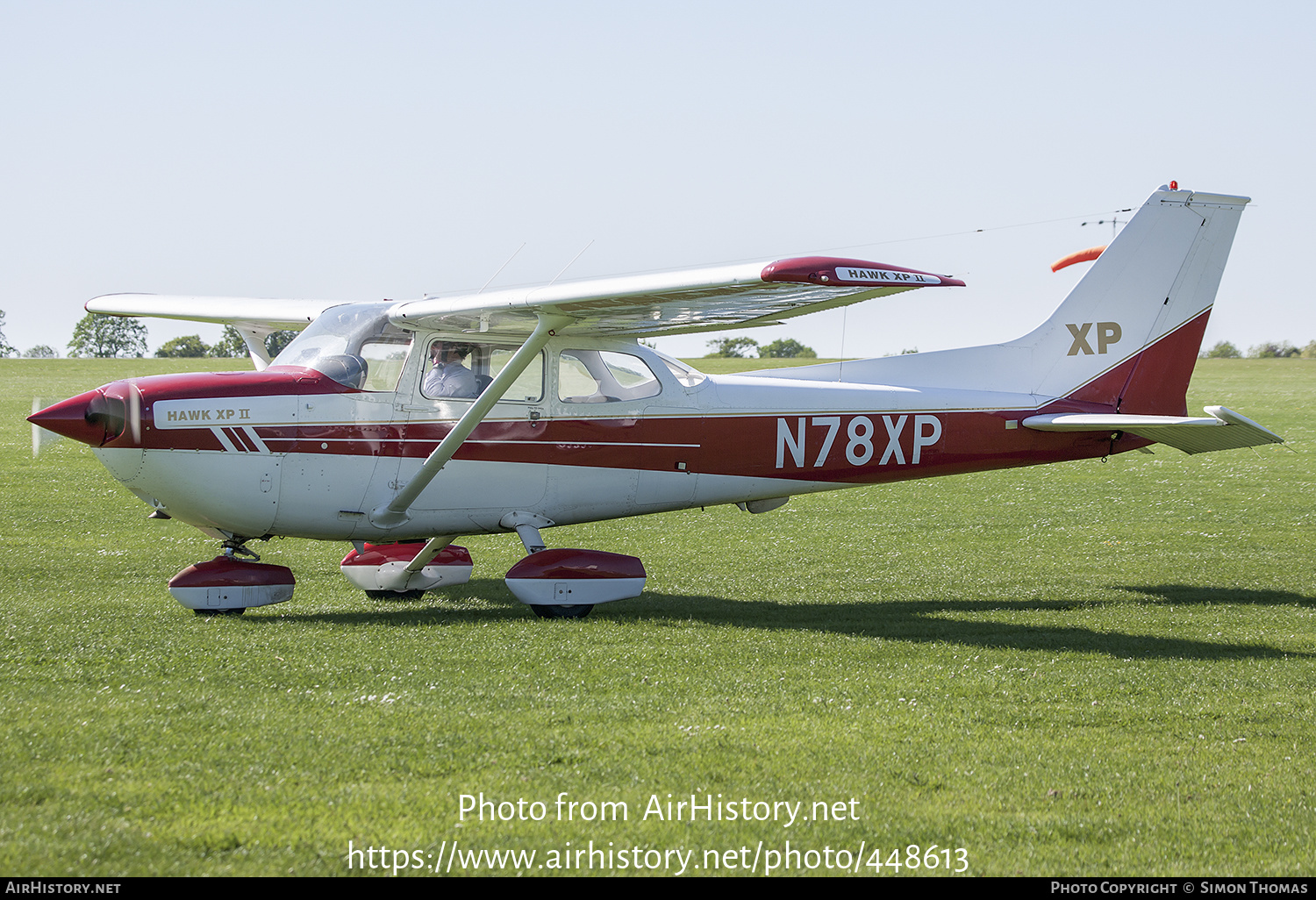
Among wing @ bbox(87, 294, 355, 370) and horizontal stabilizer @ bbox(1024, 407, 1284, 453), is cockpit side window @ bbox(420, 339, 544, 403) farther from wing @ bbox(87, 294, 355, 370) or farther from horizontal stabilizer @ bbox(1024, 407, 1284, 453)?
horizontal stabilizer @ bbox(1024, 407, 1284, 453)

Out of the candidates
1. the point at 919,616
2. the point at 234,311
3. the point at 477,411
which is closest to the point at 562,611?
the point at 477,411

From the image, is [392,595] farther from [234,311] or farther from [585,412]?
[234,311]

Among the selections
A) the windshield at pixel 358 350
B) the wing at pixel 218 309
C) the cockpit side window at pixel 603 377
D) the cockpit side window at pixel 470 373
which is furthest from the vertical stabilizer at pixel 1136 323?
the wing at pixel 218 309

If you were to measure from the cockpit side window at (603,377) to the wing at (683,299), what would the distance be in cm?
23

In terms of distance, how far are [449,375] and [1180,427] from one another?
21.2ft

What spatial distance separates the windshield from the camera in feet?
30.6

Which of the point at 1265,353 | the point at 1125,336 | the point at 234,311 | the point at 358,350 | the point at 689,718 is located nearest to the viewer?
the point at 689,718

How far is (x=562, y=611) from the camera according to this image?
30.4 feet

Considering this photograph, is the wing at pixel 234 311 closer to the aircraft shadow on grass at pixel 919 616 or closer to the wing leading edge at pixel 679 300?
the wing leading edge at pixel 679 300

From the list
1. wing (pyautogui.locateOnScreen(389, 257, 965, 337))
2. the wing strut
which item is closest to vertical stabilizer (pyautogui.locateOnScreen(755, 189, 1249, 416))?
wing (pyautogui.locateOnScreen(389, 257, 965, 337))

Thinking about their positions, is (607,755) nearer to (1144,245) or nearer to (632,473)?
(632,473)

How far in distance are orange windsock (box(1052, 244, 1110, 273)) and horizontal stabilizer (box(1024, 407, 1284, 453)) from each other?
1.94m

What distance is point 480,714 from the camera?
606 centimetres
